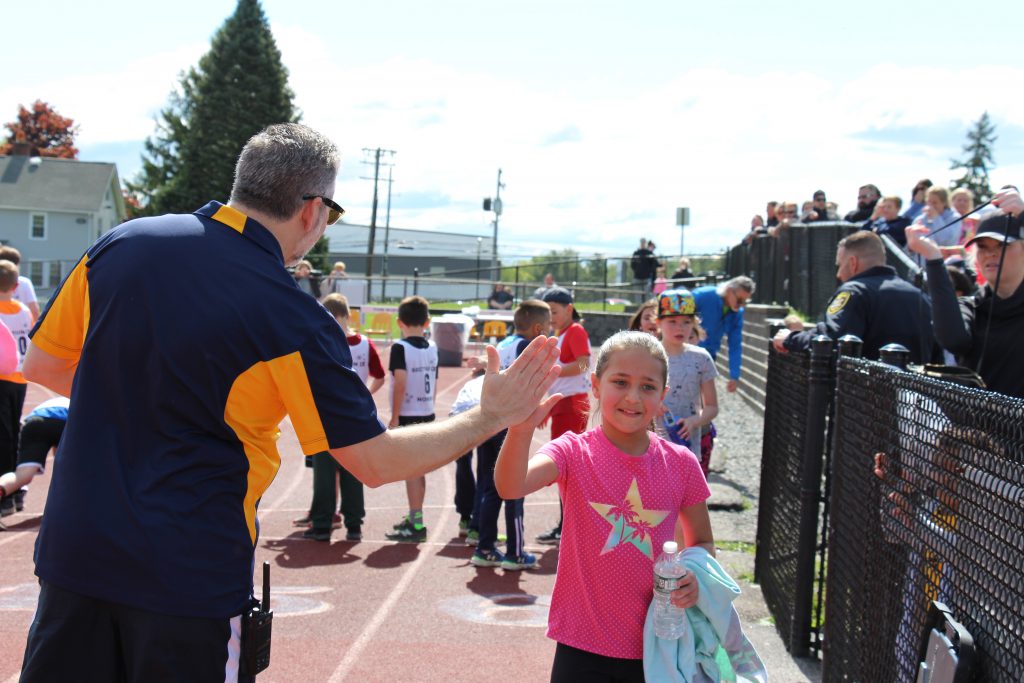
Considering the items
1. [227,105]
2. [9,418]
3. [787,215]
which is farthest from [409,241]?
[9,418]

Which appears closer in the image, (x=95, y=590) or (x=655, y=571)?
(x=95, y=590)

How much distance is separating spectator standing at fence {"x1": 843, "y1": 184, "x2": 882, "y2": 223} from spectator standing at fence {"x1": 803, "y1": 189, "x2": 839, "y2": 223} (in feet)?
9.15

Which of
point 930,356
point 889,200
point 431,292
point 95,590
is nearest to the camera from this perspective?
point 95,590

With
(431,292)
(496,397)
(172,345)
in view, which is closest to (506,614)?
(496,397)

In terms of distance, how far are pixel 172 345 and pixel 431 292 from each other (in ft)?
148

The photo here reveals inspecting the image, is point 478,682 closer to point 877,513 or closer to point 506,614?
point 506,614

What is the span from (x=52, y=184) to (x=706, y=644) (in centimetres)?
6883

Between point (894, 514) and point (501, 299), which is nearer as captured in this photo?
point (894, 514)

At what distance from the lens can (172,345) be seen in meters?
2.70

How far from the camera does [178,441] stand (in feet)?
8.84

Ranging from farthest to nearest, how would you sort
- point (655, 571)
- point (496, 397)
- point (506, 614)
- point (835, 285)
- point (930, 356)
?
1. point (835, 285)
2. point (506, 614)
3. point (930, 356)
4. point (655, 571)
5. point (496, 397)

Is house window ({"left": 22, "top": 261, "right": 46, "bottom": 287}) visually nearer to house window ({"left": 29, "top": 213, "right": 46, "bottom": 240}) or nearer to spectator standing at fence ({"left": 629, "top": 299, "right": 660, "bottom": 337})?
house window ({"left": 29, "top": 213, "right": 46, "bottom": 240})

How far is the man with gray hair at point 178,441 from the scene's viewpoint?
265cm

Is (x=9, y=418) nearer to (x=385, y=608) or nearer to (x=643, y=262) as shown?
(x=385, y=608)
